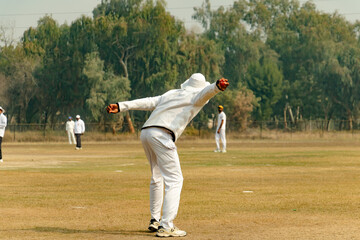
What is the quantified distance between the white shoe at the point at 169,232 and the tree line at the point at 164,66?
60.4 m

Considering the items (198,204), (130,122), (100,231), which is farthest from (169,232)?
(130,122)

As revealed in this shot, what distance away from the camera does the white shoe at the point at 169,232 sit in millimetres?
9551

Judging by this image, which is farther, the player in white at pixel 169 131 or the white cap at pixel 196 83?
the white cap at pixel 196 83

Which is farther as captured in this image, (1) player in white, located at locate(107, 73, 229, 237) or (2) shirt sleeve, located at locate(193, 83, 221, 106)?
(1) player in white, located at locate(107, 73, 229, 237)

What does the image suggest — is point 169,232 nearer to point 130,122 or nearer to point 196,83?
point 196,83

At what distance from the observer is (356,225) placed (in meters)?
10.6

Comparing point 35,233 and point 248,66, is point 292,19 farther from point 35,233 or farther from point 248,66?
point 35,233

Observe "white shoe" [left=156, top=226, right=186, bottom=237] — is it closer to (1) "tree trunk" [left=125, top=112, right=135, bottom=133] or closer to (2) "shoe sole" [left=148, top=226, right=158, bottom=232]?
(2) "shoe sole" [left=148, top=226, right=158, bottom=232]

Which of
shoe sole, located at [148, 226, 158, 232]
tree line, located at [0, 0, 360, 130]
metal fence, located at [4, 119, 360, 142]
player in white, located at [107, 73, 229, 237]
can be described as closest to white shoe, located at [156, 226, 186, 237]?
player in white, located at [107, 73, 229, 237]

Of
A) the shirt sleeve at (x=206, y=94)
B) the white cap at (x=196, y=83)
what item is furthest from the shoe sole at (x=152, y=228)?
the white cap at (x=196, y=83)

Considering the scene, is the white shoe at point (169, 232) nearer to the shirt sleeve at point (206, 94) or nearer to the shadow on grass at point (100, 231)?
the shadow on grass at point (100, 231)

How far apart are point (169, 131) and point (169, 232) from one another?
→ 1.31 m

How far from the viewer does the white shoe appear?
9551 mm

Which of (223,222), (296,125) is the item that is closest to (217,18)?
(296,125)
